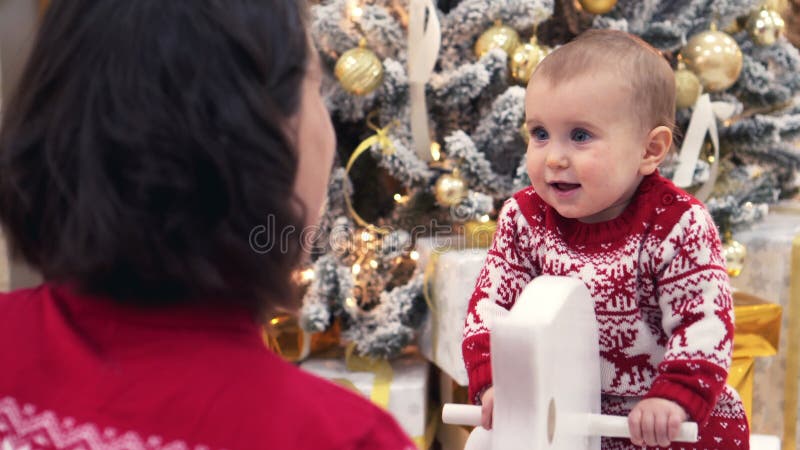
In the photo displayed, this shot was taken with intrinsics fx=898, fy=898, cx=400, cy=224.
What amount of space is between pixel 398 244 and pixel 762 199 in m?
0.77

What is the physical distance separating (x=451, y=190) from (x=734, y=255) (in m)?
0.56

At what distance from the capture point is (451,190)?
1622 millimetres

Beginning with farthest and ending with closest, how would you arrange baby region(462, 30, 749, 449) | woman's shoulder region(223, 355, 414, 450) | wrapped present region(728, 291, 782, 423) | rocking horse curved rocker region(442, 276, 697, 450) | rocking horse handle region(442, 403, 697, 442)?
wrapped present region(728, 291, 782, 423) < baby region(462, 30, 749, 449) < rocking horse handle region(442, 403, 697, 442) < rocking horse curved rocker region(442, 276, 697, 450) < woman's shoulder region(223, 355, 414, 450)

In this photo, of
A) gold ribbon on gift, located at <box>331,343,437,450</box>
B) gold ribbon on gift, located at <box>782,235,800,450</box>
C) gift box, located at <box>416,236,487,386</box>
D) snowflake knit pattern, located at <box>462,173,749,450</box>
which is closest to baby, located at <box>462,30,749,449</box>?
snowflake knit pattern, located at <box>462,173,749,450</box>

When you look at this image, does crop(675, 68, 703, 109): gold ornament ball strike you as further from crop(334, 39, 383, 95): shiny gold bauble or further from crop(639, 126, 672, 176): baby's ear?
crop(639, 126, 672, 176): baby's ear

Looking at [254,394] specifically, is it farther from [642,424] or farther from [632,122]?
[632,122]

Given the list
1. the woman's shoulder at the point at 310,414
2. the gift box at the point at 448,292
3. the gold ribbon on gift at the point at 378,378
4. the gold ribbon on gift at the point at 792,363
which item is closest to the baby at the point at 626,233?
the woman's shoulder at the point at 310,414

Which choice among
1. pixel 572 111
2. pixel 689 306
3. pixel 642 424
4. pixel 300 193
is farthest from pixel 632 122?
pixel 300 193

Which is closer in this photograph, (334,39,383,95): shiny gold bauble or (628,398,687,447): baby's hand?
(628,398,687,447): baby's hand

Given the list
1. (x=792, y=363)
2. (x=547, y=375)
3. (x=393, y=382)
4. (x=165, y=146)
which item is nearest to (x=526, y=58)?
(x=393, y=382)

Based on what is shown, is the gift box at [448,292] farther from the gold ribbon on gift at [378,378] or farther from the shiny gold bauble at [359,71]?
the shiny gold bauble at [359,71]

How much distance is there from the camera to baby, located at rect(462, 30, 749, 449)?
3.09 feet

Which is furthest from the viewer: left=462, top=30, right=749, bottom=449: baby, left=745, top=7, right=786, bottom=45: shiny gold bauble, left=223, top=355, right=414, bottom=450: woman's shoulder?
left=745, top=7, right=786, bottom=45: shiny gold bauble

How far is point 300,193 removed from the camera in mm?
551
